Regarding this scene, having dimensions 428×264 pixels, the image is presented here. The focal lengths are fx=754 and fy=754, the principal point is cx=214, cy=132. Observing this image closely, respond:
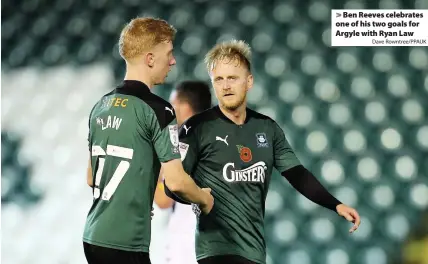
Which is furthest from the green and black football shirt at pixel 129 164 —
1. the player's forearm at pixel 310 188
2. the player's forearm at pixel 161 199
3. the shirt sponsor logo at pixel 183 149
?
the player's forearm at pixel 161 199

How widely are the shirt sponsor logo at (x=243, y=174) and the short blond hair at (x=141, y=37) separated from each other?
420mm

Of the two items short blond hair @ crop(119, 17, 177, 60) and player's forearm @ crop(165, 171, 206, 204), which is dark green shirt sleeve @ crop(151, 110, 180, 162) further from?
short blond hair @ crop(119, 17, 177, 60)

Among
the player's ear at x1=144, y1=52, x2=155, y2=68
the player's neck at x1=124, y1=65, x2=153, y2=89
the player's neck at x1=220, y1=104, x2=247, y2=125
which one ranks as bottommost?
the player's neck at x1=220, y1=104, x2=247, y2=125

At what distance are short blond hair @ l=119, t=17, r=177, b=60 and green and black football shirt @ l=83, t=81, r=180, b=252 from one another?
0.29 ft

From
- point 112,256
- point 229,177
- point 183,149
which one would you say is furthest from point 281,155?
point 112,256

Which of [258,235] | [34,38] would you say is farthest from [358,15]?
[34,38]

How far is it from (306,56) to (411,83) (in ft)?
1.38

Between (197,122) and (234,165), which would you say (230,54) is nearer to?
(197,122)

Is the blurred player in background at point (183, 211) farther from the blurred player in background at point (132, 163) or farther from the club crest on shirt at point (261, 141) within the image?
the blurred player in background at point (132, 163)

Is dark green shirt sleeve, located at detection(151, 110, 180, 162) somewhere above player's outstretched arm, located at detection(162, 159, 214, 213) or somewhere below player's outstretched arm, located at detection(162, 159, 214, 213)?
above

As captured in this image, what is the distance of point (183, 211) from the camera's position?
258cm

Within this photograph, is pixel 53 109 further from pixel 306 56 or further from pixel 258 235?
pixel 258 235

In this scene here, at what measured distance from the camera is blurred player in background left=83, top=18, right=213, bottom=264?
66.4 inches

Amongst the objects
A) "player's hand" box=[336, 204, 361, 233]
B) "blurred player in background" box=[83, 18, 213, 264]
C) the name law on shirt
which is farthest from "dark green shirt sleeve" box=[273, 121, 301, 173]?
the name law on shirt
